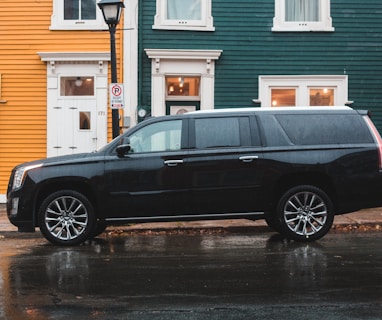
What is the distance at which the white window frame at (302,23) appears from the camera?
603 inches

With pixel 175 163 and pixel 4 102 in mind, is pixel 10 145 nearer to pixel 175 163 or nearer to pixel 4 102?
pixel 4 102

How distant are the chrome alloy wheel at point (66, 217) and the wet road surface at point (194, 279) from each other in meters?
0.26

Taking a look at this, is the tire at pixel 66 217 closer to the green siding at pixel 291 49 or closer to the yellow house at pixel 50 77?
the yellow house at pixel 50 77

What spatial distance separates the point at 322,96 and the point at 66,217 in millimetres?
8869

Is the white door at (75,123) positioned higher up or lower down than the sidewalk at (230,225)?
higher up

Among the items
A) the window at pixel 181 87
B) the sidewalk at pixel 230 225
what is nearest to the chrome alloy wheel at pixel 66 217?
the sidewalk at pixel 230 225

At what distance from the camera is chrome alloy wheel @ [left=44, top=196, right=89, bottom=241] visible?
891cm

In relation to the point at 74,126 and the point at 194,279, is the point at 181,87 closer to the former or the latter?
the point at 74,126

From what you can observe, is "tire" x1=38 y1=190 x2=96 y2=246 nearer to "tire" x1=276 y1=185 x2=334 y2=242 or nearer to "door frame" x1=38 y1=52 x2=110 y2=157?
"tire" x1=276 y1=185 x2=334 y2=242

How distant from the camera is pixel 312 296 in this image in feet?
18.2

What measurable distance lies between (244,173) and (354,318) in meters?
4.31

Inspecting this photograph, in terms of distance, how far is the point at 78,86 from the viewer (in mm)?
15234

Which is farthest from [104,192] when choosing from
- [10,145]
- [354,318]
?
[10,145]

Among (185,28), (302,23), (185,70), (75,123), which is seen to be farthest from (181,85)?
(302,23)
